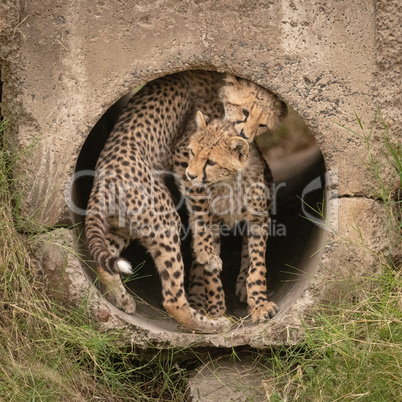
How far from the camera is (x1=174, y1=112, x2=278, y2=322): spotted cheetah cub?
4453mm

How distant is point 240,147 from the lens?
444 centimetres

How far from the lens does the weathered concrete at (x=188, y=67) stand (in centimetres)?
410

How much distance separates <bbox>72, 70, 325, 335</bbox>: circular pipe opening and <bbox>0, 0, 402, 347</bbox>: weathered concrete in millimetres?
280

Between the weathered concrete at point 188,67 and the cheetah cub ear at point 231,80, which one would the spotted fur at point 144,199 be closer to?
the cheetah cub ear at point 231,80

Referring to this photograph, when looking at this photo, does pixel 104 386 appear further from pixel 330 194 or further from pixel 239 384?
pixel 330 194

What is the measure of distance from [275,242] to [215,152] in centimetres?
178

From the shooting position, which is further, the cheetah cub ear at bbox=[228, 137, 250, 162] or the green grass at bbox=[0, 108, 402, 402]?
the cheetah cub ear at bbox=[228, 137, 250, 162]

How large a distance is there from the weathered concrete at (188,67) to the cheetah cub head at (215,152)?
465 mm

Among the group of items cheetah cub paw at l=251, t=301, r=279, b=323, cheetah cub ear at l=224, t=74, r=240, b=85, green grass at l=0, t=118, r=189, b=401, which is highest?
cheetah cub ear at l=224, t=74, r=240, b=85

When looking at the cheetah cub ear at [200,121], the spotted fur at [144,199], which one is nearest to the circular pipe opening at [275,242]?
the spotted fur at [144,199]

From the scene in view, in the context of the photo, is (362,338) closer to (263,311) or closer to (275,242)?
(263,311)

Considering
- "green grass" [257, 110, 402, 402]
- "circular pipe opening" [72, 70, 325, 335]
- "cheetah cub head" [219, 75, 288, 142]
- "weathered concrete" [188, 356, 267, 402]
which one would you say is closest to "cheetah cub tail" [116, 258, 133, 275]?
"circular pipe opening" [72, 70, 325, 335]

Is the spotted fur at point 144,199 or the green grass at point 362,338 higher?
the spotted fur at point 144,199

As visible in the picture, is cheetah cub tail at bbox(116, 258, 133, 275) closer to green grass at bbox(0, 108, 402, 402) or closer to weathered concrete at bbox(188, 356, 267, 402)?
green grass at bbox(0, 108, 402, 402)
